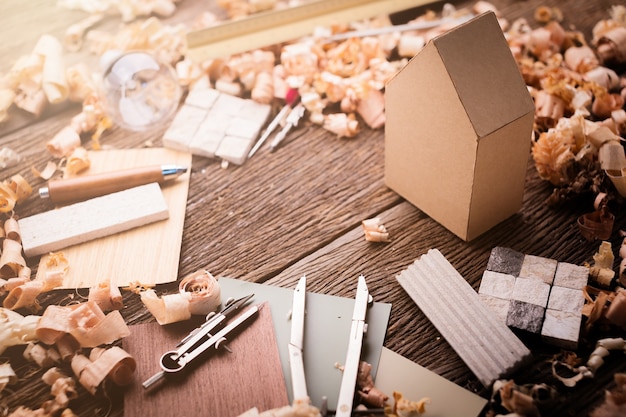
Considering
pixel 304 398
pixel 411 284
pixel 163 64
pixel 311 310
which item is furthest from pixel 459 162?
pixel 163 64

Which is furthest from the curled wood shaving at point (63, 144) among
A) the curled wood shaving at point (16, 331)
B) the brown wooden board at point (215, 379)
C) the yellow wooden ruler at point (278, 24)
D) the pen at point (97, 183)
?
the brown wooden board at point (215, 379)

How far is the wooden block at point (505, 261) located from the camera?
1.36 meters

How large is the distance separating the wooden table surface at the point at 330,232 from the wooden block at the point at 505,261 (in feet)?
0.11

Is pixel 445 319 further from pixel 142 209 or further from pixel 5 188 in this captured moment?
pixel 5 188

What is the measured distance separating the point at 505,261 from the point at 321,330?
452 mm

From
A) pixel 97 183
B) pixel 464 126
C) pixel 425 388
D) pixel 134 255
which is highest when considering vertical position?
pixel 464 126

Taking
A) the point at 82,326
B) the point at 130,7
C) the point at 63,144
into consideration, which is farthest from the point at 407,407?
the point at 130,7

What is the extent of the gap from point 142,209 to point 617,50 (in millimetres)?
1465

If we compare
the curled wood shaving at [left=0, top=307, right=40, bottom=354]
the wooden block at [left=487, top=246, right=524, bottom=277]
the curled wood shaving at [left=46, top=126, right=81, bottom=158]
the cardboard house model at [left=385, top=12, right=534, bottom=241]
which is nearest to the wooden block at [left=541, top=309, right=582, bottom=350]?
the wooden block at [left=487, top=246, right=524, bottom=277]

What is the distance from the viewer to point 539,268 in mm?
1351

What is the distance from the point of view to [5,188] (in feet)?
5.24

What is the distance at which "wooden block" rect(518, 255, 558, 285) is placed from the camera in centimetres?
133

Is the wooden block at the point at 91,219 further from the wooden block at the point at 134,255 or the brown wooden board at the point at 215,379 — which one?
the brown wooden board at the point at 215,379

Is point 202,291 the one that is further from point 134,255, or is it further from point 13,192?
point 13,192
